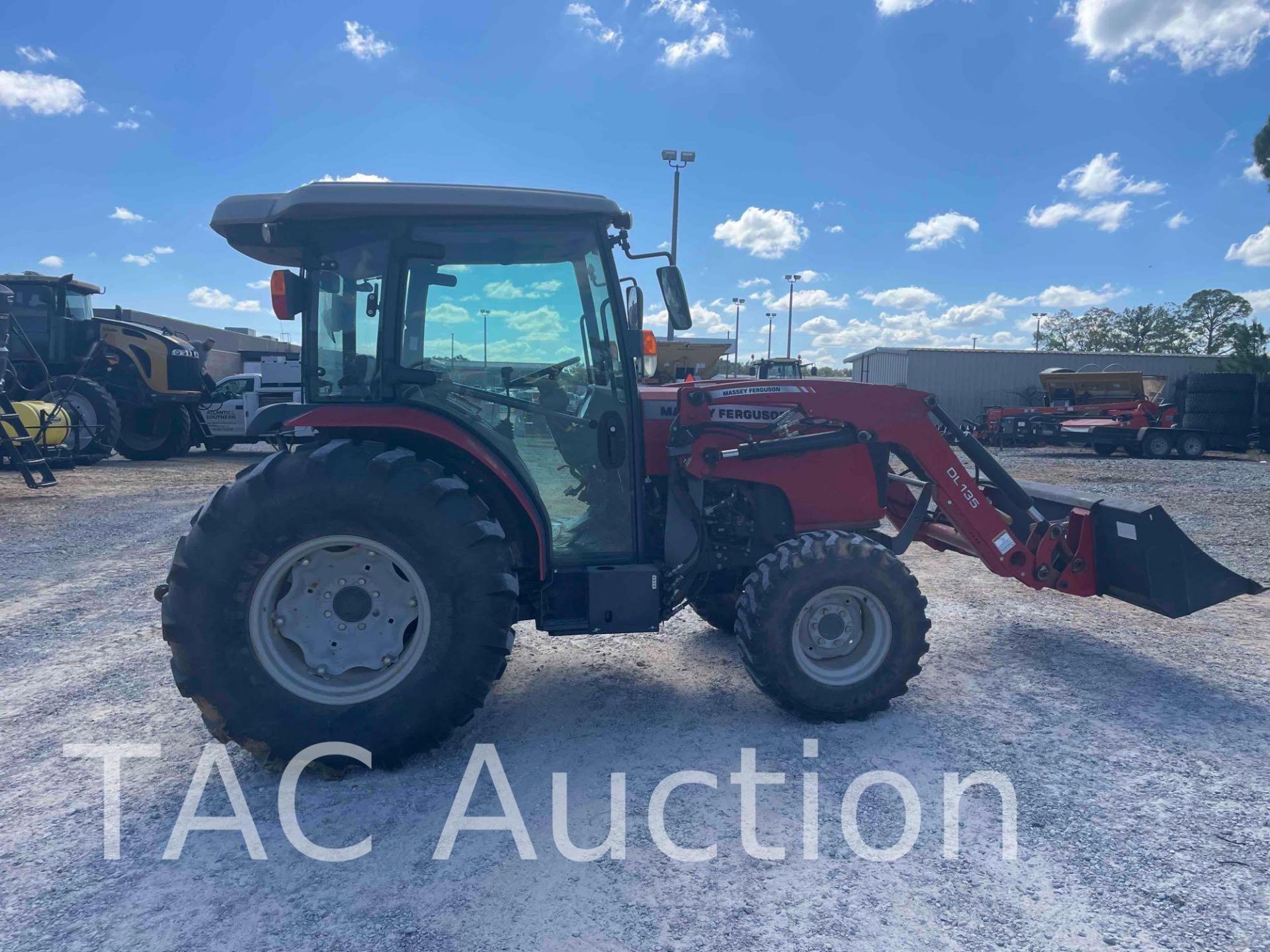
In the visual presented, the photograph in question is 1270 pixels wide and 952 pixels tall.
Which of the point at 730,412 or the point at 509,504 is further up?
the point at 730,412

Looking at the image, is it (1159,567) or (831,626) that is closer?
(831,626)

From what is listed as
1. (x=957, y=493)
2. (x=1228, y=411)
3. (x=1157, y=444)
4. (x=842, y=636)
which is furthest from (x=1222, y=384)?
(x=842, y=636)

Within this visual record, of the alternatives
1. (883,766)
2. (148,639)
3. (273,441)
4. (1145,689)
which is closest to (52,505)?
(148,639)

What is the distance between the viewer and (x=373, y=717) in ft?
10.8

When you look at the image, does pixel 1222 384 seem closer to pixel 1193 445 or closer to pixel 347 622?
pixel 1193 445

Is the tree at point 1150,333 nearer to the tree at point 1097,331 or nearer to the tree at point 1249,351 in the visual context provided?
the tree at point 1097,331

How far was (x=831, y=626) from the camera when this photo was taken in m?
3.89

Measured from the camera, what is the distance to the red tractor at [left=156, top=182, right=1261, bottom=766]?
3248 millimetres

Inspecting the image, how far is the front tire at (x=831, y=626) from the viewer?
12.2 ft

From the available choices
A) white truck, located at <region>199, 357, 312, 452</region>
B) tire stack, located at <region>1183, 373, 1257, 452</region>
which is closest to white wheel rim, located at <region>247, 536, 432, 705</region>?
white truck, located at <region>199, 357, 312, 452</region>

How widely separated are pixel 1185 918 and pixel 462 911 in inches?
86.2

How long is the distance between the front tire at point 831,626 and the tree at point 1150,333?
62.9 metres

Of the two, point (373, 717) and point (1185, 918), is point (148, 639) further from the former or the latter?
point (1185, 918)

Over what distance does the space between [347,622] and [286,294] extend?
4.79 ft
